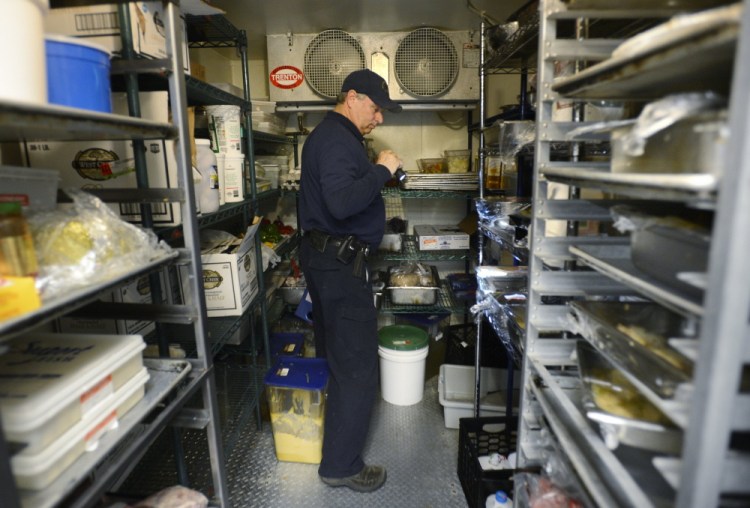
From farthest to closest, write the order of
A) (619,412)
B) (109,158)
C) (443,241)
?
(443,241) < (109,158) < (619,412)

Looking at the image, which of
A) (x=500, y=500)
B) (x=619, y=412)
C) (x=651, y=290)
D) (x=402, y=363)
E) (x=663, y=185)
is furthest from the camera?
(x=402, y=363)

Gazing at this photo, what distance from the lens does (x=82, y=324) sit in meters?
1.45

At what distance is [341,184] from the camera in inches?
68.2

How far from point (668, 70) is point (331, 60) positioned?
2.14m

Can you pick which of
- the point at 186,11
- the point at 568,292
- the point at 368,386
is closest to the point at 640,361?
the point at 568,292

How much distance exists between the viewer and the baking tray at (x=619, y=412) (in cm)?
90

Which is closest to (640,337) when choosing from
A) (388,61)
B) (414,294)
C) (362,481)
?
(362,481)

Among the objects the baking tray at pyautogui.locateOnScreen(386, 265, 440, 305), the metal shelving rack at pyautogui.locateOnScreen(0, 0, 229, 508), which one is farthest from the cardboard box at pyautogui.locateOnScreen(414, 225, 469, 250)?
the metal shelving rack at pyautogui.locateOnScreen(0, 0, 229, 508)

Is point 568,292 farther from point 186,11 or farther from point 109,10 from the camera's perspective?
point 186,11

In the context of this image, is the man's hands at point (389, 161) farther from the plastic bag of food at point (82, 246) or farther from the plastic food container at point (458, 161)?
the plastic bag of food at point (82, 246)

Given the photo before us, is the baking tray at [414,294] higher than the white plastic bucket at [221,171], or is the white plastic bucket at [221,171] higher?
the white plastic bucket at [221,171]

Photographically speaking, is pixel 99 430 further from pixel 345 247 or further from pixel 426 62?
pixel 426 62

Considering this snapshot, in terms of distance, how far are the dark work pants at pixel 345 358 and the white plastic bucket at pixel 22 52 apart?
1.24 m

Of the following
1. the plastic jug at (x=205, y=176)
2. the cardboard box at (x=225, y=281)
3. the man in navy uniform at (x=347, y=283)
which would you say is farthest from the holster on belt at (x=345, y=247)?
the plastic jug at (x=205, y=176)
